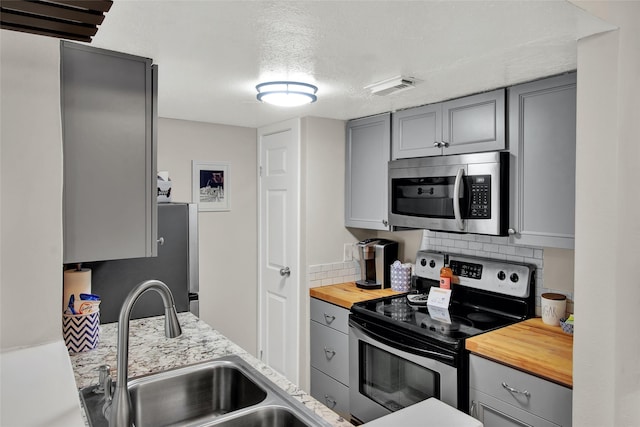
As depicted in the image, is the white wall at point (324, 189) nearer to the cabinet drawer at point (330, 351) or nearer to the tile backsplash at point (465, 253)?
the tile backsplash at point (465, 253)

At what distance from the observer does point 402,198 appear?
2.84 meters

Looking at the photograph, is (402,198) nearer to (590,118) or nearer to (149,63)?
(590,118)

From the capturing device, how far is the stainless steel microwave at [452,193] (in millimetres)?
2240

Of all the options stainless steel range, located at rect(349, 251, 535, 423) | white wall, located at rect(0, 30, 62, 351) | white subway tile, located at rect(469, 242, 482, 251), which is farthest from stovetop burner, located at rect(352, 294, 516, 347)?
white wall, located at rect(0, 30, 62, 351)

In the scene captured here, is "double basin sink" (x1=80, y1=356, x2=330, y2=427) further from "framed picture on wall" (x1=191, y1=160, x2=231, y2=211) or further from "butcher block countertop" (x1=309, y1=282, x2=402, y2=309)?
"framed picture on wall" (x1=191, y1=160, x2=231, y2=211)

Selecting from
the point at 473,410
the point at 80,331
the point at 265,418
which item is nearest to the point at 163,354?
the point at 80,331

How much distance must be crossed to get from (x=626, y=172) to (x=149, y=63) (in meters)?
1.64

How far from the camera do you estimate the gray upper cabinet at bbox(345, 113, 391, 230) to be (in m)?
2.99

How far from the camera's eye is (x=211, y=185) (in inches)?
136

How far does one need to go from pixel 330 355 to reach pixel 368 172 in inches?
52.8

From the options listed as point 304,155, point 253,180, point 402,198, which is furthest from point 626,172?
point 253,180

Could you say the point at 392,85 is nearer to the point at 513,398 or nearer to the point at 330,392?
the point at 513,398

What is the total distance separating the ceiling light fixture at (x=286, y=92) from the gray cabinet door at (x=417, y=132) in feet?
2.56

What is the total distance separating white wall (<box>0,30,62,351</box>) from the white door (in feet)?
8.01
